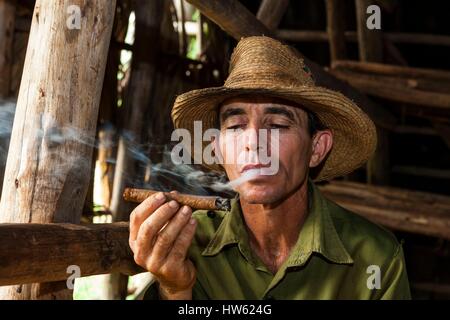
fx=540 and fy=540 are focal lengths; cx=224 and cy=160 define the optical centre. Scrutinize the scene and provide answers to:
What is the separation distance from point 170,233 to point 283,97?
2.76 ft

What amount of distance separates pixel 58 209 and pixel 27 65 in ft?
1.90

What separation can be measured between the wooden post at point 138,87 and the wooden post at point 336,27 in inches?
71.6

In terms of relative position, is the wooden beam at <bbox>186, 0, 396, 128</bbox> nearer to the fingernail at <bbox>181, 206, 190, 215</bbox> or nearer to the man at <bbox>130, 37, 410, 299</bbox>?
the man at <bbox>130, 37, 410, 299</bbox>

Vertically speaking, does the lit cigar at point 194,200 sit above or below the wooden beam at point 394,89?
below

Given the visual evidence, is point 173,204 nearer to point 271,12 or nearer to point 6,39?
point 6,39

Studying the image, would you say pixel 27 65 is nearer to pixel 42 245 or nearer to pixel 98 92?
pixel 98 92

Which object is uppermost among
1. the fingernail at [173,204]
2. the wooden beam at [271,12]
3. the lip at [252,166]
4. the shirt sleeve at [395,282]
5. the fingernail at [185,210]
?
the wooden beam at [271,12]

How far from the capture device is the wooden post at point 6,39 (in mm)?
3721

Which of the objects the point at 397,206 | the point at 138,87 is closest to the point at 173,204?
the point at 138,87

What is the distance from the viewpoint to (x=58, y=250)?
5.81 feet

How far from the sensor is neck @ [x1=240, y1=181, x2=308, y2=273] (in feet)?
8.39

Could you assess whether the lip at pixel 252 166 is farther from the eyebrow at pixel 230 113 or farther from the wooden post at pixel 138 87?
the wooden post at pixel 138 87

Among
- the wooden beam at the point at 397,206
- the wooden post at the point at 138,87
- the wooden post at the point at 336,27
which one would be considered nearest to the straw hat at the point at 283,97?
the wooden post at the point at 138,87

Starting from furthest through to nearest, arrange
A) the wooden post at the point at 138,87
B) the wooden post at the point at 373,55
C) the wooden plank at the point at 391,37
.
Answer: the wooden plank at the point at 391,37, the wooden post at the point at 373,55, the wooden post at the point at 138,87
